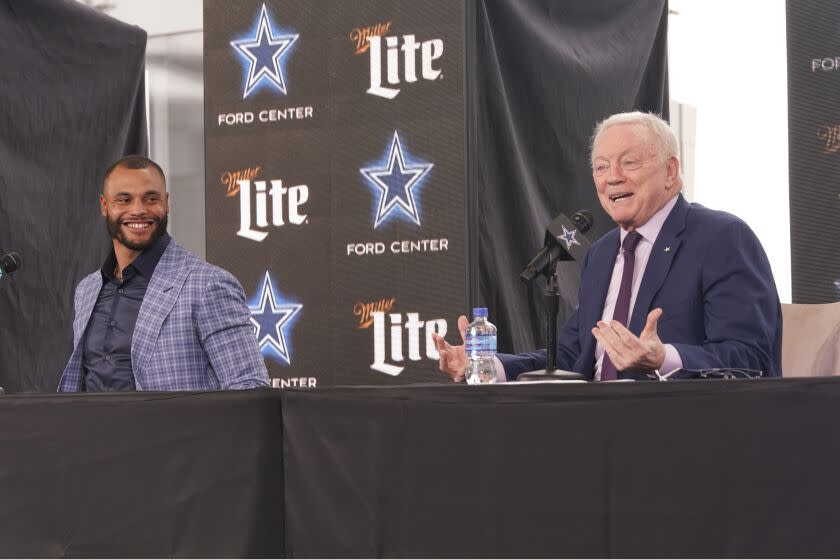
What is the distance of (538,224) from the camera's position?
473 centimetres

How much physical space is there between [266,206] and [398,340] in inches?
32.5

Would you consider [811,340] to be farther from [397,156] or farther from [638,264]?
[397,156]

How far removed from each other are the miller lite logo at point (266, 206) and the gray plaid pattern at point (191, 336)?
1.33m

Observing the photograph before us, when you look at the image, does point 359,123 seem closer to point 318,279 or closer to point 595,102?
point 318,279

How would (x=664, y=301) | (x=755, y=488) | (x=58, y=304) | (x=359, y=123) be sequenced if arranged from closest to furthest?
(x=755, y=488) → (x=664, y=301) → (x=359, y=123) → (x=58, y=304)

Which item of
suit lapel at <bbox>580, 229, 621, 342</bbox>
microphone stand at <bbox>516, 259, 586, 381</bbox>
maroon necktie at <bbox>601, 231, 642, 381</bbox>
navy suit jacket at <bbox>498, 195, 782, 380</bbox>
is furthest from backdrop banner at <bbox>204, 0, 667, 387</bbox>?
microphone stand at <bbox>516, 259, 586, 381</bbox>

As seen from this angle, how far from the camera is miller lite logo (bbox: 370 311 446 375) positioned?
4402mm

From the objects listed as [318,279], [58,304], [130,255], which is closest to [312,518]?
[130,255]

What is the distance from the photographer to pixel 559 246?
2471 millimetres

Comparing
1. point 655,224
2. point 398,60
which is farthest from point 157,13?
point 655,224

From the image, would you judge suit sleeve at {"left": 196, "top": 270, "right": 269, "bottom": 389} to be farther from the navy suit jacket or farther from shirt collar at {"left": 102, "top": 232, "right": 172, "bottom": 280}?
the navy suit jacket

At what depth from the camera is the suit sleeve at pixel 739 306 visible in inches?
107

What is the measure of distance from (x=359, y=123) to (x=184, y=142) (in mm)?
2038

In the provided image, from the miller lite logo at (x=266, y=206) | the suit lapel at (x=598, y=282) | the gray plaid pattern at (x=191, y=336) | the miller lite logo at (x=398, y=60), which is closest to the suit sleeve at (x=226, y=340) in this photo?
the gray plaid pattern at (x=191, y=336)
